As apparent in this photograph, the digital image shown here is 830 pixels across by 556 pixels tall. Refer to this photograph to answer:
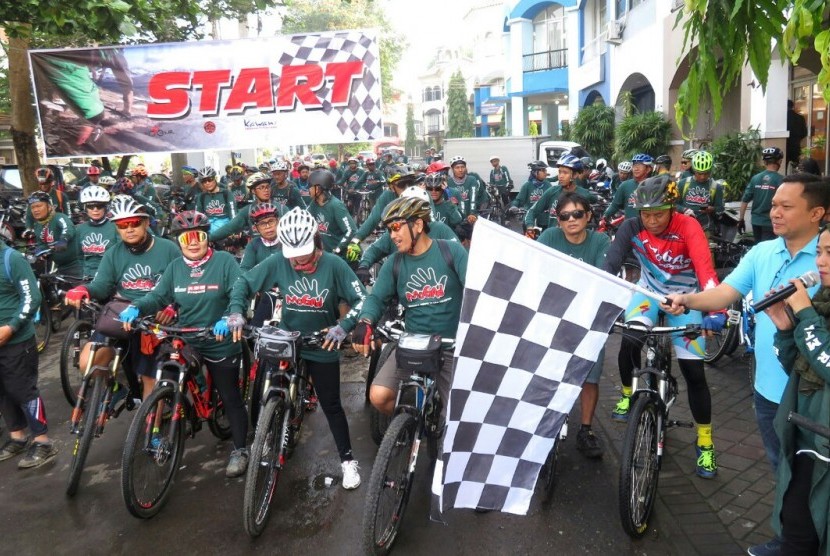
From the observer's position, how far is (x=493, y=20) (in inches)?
2411

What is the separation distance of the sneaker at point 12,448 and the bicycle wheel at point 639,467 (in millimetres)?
4955

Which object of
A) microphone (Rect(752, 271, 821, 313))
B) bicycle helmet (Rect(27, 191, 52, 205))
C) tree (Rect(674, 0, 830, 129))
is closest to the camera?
microphone (Rect(752, 271, 821, 313))

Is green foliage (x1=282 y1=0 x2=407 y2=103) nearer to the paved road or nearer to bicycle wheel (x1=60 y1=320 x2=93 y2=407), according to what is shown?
bicycle wheel (x1=60 y1=320 x2=93 y2=407)

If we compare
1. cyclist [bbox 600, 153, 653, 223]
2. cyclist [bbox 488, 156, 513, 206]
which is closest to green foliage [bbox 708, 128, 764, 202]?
cyclist [bbox 600, 153, 653, 223]

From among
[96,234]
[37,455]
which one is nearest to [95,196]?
[96,234]

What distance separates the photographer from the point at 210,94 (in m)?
6.93

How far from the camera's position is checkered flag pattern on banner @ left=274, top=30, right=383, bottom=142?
22.4 feet

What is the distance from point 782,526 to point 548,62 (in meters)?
34.5

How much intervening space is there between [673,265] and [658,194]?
596 millimetres

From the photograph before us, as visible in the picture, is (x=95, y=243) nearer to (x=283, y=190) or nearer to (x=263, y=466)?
(x=283, y=190)

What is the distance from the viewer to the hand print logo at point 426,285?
4375mm

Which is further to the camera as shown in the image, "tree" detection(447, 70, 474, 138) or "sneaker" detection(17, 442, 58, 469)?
"tree" detection(447, 70, 474, 138)

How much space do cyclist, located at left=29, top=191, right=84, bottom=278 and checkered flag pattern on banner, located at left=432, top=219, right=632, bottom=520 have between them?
21.3 feet

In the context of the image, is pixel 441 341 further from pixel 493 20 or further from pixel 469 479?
pixel 493 20
